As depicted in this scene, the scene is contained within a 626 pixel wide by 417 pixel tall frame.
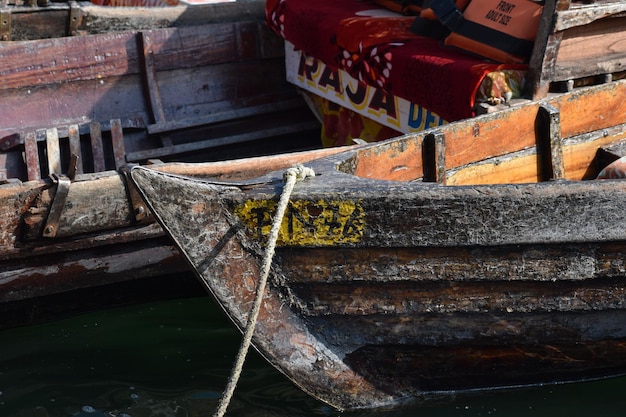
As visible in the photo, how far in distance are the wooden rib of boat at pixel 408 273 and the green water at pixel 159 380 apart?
0.32 ft

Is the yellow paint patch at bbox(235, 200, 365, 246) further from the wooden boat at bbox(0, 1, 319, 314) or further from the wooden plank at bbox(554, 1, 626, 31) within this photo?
the wooden boat at bbox(0, 1, 319, 314)

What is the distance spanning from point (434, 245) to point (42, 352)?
203 cm

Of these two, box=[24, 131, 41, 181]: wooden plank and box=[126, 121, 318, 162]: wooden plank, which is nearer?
box=[24, 131, 41, 181]: wooden plank

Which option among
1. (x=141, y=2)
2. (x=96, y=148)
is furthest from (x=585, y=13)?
(x=141, y=2)

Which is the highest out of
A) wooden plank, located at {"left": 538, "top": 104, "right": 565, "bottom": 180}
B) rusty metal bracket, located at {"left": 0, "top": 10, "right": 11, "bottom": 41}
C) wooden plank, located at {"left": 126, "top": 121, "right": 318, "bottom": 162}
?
rusty metal bracket, located at {"left": 0, "top": 10, "right": 11, "bottom": 41}

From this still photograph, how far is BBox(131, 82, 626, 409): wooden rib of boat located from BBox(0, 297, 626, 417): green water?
10cm

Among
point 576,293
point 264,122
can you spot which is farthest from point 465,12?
point 576,293

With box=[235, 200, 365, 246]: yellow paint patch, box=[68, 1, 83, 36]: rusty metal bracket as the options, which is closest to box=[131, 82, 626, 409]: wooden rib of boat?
box=[235, 200, 365, 246]: yellow paint patch

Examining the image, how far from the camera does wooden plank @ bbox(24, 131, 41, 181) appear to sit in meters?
5.38

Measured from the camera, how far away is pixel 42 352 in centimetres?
432

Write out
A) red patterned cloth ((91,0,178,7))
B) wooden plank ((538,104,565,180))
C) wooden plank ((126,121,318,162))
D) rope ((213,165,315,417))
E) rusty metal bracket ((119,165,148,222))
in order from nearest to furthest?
rope ((213,165,315,417)) → rusty metal bracket ((119,165,148,222)) → wooden plank ((538,104,565,180)) → wooden plank ((126,121,318,162)) → red patterned cloth ((91,0,178,7))

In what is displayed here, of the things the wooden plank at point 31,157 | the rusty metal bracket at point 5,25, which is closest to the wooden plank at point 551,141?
the wooden plank at point 31,157

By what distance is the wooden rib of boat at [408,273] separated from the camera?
321 centimetres

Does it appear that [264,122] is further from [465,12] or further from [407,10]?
[465,12]
